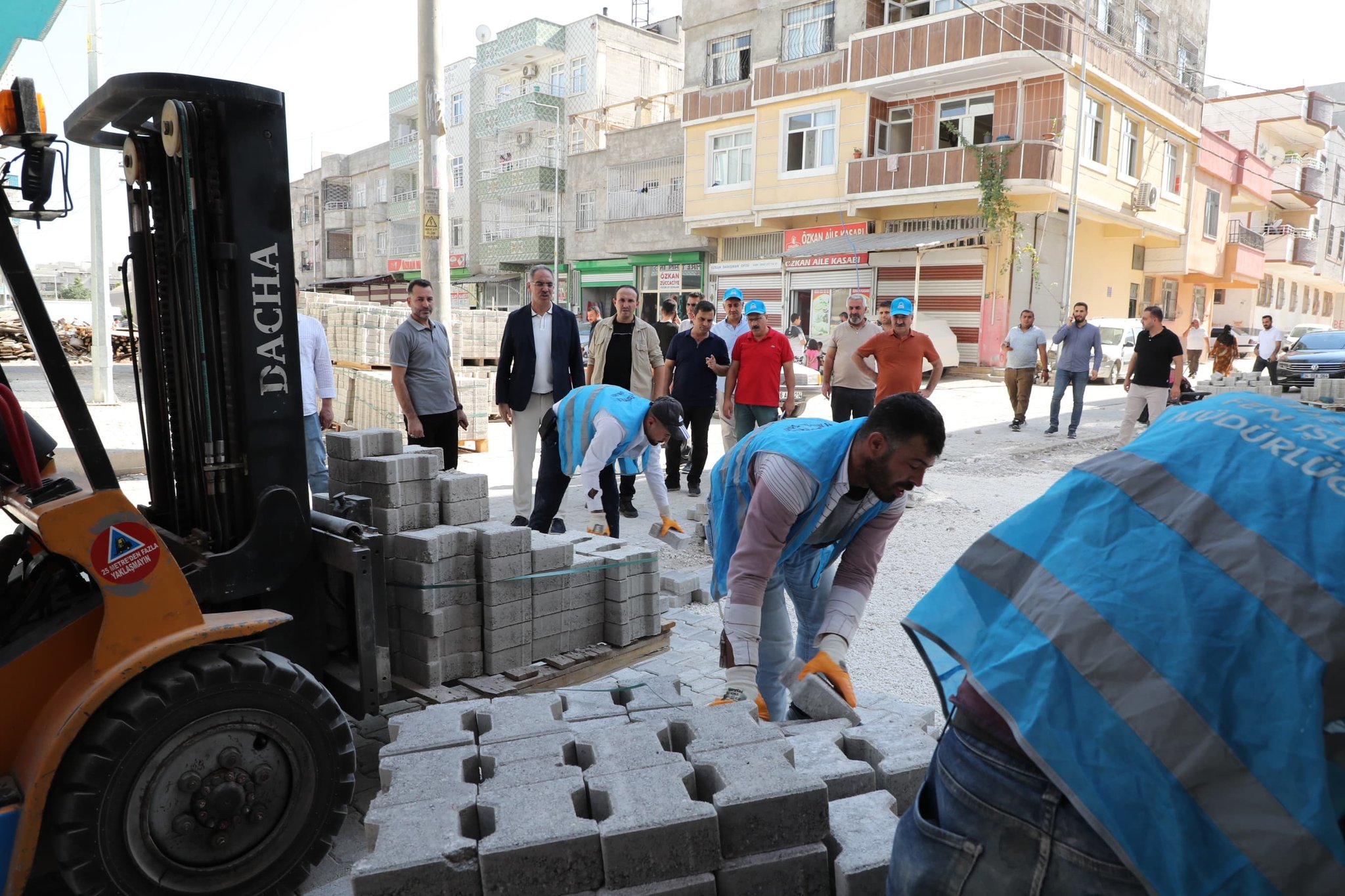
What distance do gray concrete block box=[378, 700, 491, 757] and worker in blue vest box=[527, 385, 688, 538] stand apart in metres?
3.04

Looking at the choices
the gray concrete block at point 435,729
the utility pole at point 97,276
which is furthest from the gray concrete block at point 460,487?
the utility pole at point 97,276

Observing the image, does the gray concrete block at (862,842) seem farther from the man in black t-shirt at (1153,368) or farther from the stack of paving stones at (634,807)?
the man in black t-shirt at (1153,368)

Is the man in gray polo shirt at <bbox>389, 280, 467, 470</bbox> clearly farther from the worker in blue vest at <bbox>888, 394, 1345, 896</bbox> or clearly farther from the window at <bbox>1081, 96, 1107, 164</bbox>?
the window at <bbox>1081, 96, 1107, 164</bbox>

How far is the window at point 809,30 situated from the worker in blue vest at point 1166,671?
27.7 m

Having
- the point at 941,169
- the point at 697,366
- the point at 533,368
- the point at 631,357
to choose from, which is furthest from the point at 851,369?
the point at 941,169

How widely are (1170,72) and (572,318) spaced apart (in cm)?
3045

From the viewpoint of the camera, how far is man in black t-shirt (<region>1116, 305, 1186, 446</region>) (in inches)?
455

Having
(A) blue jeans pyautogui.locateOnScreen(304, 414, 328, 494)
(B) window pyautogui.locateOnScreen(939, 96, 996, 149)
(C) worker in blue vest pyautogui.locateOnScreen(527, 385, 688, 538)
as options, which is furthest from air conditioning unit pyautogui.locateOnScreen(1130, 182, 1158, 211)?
(A) blue jeans pyautogui.locateOnScreen(304, 414, 328, 494)

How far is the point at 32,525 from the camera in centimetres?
293

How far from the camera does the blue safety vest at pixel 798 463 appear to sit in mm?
3244

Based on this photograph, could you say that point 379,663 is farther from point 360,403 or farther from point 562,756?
point 360,403

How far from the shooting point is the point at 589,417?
6.38 meters

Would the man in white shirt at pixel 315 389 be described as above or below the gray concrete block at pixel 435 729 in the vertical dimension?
above

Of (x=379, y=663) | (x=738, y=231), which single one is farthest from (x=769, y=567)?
(x=738, y=231)
